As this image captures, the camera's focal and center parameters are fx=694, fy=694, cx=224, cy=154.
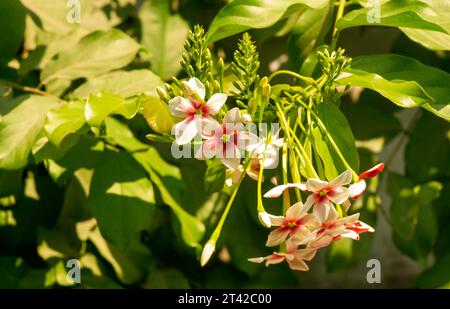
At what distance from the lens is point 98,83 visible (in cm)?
135

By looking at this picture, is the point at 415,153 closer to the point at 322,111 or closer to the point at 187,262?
A: the point at 187,262

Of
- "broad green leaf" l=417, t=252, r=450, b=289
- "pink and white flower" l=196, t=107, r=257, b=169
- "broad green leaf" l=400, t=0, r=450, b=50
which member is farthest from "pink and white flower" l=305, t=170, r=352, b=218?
"broad green leaf" l=417, t=252, r=450, b=289

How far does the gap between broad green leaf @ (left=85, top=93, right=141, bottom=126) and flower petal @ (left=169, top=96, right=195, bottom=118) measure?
15cm

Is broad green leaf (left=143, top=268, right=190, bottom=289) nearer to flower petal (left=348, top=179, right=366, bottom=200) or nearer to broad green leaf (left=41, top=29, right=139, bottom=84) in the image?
broad green leaf (left=41, top=29, right=139, bottom=84)

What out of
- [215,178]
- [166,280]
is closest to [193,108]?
[215,178]

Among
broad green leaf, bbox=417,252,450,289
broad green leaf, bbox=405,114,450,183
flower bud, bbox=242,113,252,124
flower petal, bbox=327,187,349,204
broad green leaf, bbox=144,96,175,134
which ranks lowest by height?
broad green leaf, bbox=417,252,450,289

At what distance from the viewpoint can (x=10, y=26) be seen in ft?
4.52

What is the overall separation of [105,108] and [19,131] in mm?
212

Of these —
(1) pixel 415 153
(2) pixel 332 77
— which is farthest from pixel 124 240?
(1) pixel 415 153

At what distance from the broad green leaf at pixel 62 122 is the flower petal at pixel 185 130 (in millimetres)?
240

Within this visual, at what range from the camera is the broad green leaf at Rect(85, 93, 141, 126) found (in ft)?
3.40

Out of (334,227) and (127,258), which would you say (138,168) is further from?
(334,227)

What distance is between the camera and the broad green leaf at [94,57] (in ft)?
4.50

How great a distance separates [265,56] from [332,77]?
754 millimetres
